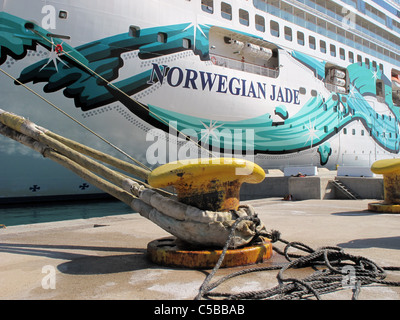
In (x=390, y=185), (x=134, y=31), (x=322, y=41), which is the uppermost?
(x=322, y=41)

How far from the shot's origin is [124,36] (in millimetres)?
11352

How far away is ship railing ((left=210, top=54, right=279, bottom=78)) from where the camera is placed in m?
14.6

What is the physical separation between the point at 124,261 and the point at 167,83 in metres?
9.41

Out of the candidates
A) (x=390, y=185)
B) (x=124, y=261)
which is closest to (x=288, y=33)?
(x=390, y=185)

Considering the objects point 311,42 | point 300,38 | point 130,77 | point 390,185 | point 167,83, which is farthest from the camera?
point 311,42

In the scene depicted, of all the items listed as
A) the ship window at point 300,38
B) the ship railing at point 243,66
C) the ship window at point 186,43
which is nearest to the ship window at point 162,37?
the ship window at point 186,43

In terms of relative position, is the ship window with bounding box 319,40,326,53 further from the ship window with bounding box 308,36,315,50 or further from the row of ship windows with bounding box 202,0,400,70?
the ship window with bounding box 308,36,315,50

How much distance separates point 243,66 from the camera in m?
15.7

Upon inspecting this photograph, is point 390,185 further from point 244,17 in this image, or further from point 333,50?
point 333,50

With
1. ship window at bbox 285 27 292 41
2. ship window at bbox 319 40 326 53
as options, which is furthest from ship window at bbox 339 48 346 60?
ship window at bbox 285 27 292 41

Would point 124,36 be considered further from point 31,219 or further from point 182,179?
Result: point 182,179

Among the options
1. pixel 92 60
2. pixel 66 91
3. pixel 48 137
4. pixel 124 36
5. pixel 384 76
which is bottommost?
pixel 48 137
